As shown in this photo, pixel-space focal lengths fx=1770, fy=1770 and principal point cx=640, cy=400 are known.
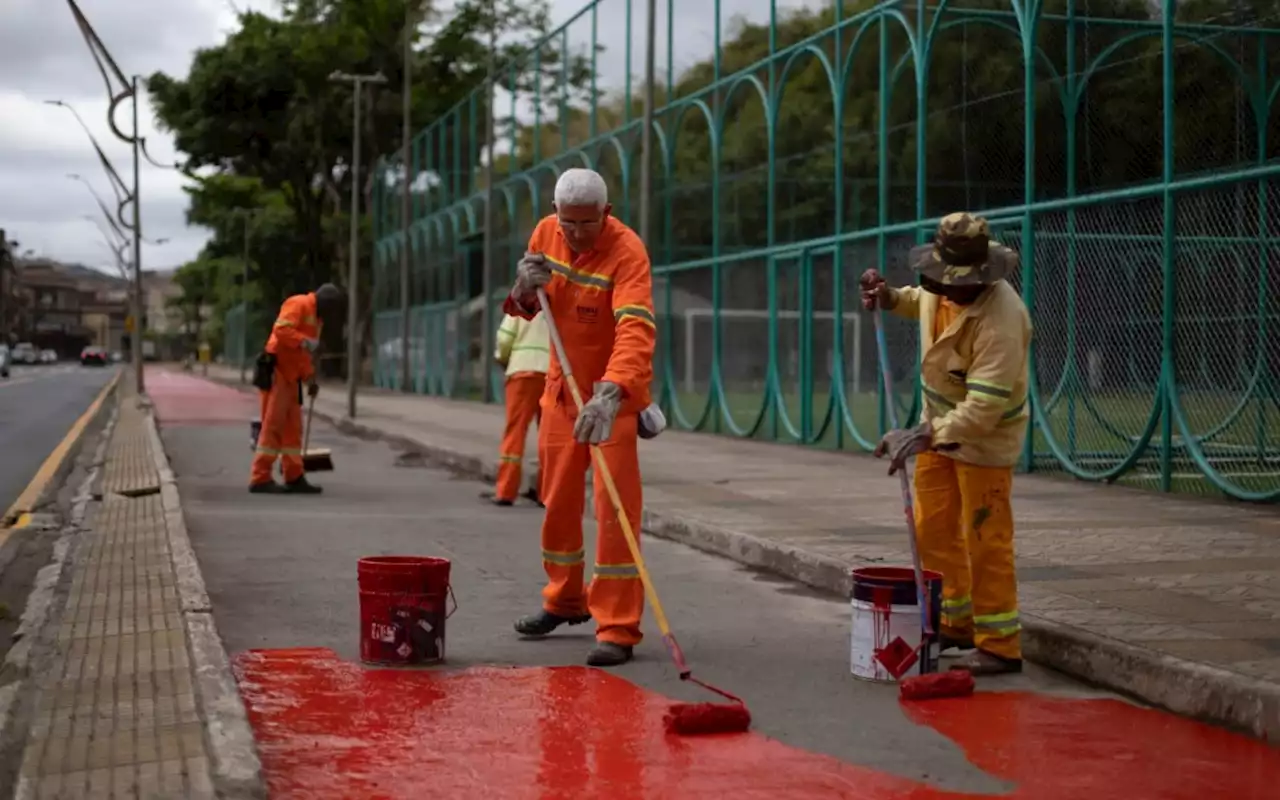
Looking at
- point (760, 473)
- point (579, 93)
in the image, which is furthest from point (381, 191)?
point (760, 473)

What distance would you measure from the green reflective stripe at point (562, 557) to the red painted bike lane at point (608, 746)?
0.67 metres

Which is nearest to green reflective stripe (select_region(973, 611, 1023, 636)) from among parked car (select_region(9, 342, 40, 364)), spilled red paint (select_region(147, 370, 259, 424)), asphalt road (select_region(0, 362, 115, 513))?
asphalt road (select_region(0, 362, 115, 513))

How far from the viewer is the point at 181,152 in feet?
175

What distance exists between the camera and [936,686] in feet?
20.5

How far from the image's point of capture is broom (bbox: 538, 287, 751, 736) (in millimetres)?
5594

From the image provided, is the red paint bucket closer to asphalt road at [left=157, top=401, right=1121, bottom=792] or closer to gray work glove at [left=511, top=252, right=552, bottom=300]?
asphalt road at [left=157, top=401, right=1121, bottom=792]

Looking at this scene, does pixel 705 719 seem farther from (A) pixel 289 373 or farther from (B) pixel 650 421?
(A) pixel 289 373

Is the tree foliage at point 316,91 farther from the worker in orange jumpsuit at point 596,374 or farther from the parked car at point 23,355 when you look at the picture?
the parked car at point 23,355

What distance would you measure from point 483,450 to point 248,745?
1403 cm

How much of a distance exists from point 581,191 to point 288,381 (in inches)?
293

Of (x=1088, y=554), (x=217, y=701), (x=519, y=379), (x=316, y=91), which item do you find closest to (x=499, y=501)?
(x=519, y=379)

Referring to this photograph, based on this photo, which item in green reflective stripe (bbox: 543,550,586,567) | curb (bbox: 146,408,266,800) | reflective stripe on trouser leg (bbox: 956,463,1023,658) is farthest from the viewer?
green reflective stripe (bbox: 543,550,586,567)

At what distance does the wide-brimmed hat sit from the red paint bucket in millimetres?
2202

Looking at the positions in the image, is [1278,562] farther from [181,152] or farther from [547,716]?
[181,152]
